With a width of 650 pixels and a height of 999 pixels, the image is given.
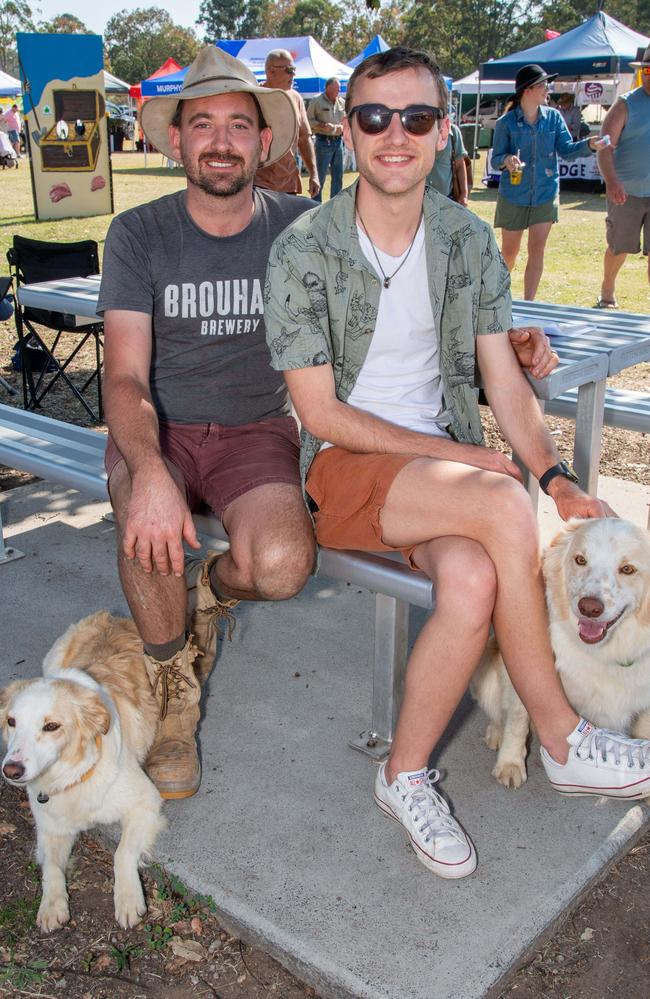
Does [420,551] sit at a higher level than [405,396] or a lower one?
lower

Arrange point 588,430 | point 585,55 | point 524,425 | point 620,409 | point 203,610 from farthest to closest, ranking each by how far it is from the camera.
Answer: point 585,55, point 620,409, point 588,430, point 203,610, point 524,425

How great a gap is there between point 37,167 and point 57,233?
2.04m

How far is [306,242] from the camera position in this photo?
2641mm

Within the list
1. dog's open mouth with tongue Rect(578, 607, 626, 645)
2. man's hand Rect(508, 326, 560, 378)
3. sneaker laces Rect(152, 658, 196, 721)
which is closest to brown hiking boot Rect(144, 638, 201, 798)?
sneaker laces Rect(152, 658, 196, 721)

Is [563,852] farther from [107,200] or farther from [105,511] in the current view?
[107,200]

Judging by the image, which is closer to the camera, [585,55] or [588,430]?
[588,430]

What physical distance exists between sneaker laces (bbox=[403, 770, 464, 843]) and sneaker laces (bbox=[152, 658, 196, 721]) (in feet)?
2.58

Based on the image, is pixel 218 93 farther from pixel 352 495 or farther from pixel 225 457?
pixel 352 495

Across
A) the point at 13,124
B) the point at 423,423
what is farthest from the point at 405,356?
the point at 13,124

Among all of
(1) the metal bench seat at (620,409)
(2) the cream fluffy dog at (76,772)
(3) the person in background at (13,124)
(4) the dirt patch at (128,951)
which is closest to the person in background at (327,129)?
(1) the metal bench seat at (620,409)

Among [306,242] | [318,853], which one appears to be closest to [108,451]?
[306,242]

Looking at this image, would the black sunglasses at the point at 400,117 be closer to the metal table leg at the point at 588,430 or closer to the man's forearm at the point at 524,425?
the man's forearm at the point at 524,425

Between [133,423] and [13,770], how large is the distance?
40.6 inches

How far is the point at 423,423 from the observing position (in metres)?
2.77
